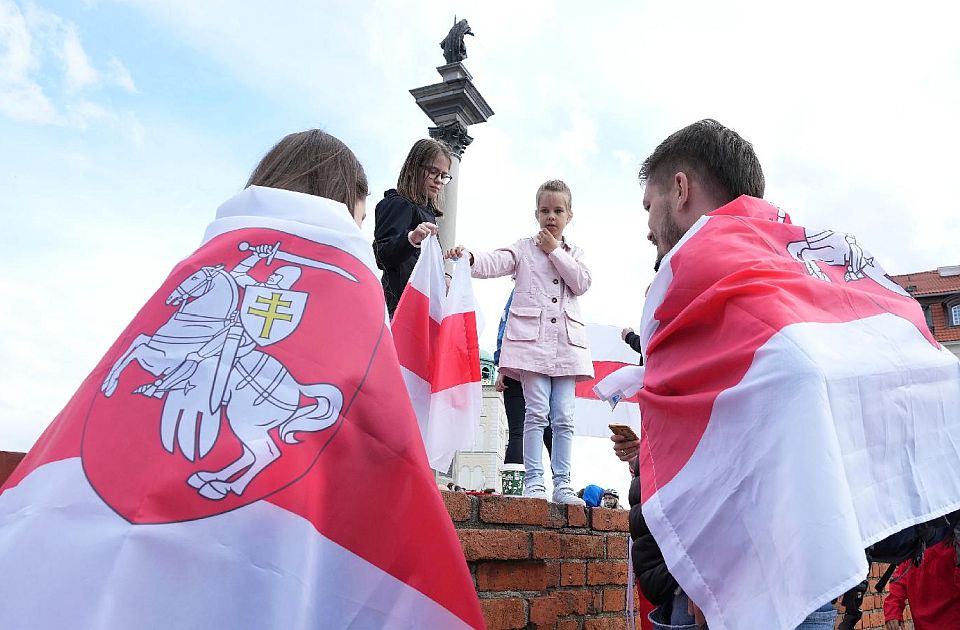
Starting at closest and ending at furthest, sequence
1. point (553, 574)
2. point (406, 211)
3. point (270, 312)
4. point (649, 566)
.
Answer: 1. point (270, 312)
2. point (649, 566)
3. point (553, 574)
4. point (406, 211)

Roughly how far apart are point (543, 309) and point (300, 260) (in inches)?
122

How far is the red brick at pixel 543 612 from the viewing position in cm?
337

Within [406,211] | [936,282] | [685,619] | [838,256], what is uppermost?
[936,282]

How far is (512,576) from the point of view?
3.36 metres

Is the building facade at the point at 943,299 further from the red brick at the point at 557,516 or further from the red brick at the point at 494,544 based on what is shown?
the red brick at the point at 494,544

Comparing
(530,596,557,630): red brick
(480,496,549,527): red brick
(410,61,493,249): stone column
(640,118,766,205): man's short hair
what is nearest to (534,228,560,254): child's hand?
(480,496,549,527): red brick

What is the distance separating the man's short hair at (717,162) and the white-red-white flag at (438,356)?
5.85 feet

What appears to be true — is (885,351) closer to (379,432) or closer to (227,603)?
(379,432)

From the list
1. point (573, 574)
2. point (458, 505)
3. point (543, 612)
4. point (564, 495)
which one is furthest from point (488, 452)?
point (458, 505)

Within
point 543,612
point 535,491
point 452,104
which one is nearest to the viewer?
point 543,612

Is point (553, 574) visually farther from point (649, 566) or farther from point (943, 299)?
point (943, 299)

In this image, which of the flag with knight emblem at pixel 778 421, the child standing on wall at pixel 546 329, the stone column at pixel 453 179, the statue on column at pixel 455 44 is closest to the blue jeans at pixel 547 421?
the child standing on wall at pixel 546 329

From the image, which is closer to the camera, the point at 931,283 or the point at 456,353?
the point at 456,353

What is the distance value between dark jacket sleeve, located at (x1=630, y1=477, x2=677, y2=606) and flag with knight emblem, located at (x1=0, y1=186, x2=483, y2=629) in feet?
→ 1.82
